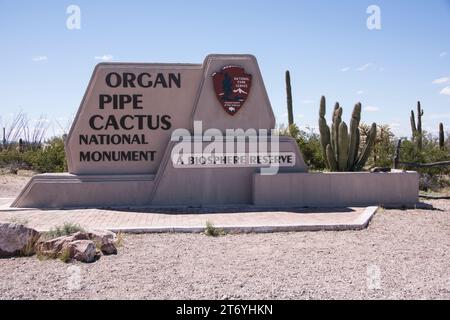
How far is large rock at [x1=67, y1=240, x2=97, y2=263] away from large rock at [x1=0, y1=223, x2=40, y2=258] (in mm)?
716

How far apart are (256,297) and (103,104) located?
26.8ft

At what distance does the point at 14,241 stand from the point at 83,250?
1131 mm

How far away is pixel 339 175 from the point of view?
1158 cm

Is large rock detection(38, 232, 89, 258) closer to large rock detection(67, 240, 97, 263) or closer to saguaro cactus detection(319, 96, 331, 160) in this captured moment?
large rock detection(67, 240, 97, 263)

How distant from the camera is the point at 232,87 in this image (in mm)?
11906

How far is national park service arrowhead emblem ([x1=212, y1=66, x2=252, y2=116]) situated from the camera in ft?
38.9

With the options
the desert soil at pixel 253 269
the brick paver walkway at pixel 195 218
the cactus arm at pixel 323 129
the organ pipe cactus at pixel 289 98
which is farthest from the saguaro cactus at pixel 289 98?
the desert soil at pixel 253 269

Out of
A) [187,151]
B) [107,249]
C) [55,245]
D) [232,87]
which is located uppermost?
[232,87]

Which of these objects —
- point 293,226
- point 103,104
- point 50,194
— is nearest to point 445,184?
point 293,226

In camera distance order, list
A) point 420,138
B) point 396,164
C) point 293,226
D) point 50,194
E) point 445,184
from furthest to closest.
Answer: point 420,138 < point 445,184 < point 396,164 < point 50,194 < point 293,226

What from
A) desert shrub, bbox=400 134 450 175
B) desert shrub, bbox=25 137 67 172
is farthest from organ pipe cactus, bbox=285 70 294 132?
desert shrub, bbox=25 137 67 172

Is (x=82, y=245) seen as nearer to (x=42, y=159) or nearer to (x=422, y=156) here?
(x=422, y=156)

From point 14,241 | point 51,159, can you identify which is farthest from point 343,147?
point 51,159
